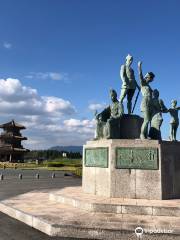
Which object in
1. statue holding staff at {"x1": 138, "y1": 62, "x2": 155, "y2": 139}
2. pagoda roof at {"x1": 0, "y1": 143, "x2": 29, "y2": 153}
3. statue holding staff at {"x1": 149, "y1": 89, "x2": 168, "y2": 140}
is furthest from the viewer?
Result: pagoda roof at {"x1": 0, "y1": 143, "x2": 29, "y2": 153}

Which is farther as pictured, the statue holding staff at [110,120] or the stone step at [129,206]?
the statue holding staff at [110,120]

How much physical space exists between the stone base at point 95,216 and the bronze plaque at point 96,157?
1.24 metres

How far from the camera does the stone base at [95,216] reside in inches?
314

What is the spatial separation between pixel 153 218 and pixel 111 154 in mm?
3143

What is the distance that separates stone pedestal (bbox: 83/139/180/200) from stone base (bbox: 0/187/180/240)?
1.84ft

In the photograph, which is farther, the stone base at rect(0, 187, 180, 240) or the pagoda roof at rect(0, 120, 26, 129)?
the pagoda roof at rect(0, 120, 26, 129)

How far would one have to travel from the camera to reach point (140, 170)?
11180 millimetres

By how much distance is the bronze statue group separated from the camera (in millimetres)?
12062

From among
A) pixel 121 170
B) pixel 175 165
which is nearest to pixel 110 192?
pixel 121 170

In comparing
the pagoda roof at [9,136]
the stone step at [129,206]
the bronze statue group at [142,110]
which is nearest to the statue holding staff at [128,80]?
the bronze statue group at [142,110]

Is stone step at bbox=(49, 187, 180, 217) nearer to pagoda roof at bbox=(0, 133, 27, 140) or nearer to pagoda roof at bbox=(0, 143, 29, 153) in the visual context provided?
pagoda roof at bbox=(0, 143, 29, 153)

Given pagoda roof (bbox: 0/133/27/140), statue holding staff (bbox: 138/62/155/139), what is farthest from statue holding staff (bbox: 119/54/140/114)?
pagoda roof (bbox: 0/133/27/140)

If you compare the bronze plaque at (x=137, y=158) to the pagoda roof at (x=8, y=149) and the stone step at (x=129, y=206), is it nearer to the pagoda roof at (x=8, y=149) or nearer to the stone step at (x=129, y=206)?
the stone step at (x=129, y=206)

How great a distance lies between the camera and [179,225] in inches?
323
